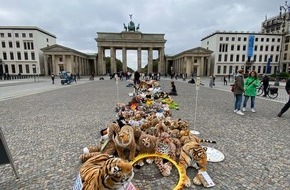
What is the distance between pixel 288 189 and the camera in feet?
9.37

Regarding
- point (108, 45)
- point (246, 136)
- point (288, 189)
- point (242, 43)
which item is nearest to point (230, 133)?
point (246, 136)

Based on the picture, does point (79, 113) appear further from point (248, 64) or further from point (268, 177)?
point (248, 64)

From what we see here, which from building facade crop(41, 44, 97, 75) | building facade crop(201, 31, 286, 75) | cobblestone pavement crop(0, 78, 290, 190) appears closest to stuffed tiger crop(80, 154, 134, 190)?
cobblestone pavement crop(0, 78, 290, 190)

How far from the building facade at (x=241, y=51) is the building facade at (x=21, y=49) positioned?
75.2m

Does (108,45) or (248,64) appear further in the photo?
(248,64)

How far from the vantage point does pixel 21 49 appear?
71.9 meters

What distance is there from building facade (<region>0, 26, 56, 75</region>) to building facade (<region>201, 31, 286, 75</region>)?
75.2m

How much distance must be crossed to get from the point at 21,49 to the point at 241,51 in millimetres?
93421

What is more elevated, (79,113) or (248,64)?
(248,64)

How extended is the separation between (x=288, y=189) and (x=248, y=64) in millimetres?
84279

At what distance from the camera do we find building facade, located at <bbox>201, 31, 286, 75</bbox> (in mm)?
77812

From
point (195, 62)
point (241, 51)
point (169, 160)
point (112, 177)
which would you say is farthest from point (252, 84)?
point (241, 51)

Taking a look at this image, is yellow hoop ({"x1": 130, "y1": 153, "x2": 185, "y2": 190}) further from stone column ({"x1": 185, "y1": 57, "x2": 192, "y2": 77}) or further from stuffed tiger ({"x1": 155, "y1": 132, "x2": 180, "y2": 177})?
stone column ({"x1": 185, "y1": 57, "x2": 192, "y2": 77})

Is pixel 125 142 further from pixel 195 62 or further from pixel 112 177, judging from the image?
pixel 195 62
